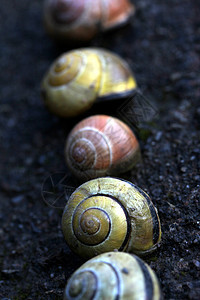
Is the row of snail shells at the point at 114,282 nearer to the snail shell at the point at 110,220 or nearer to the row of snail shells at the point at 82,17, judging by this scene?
the snail shell at the point at 110,220

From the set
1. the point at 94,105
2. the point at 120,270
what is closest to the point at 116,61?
the point at 94,105

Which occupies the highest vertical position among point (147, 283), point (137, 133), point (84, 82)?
point (84, 82)

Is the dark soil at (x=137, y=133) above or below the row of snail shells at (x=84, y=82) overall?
below

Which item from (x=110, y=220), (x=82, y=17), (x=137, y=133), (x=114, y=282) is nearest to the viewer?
(x=114, y=282)

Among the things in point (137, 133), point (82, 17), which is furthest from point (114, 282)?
point (82, 17)

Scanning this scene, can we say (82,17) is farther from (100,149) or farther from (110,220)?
(110,220)

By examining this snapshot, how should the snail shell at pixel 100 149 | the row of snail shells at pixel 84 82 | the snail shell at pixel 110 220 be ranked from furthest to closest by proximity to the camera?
the row of snail shells at pixel 84 82, the snail shell at pixel 100 149, the snail shell at pixel 110 220

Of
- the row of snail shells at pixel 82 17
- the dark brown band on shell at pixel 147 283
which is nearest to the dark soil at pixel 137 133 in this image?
the row of snail shells at pixel 82 17
